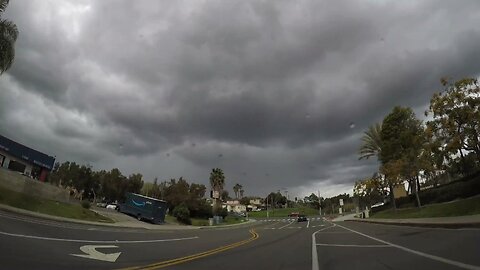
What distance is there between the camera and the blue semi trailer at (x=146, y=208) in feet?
174

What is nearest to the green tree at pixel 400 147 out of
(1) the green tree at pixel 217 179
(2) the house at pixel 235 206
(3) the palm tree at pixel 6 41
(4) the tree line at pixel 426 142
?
(4) the tree line at pixel 426 142

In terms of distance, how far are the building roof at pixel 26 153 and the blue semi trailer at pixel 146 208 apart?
23.9 meters

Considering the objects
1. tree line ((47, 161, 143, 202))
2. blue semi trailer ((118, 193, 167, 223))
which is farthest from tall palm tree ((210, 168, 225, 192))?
blue semi trailer ((118, 193, 167, 223))

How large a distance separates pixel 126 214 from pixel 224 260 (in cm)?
4677

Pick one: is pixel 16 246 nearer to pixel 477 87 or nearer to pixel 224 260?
pixel 224 260

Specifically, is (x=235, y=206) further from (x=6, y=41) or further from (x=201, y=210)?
(x=6, y=41)

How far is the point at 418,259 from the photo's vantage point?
10375 millimetres

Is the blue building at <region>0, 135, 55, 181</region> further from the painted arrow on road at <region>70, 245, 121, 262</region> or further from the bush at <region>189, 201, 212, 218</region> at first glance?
the painted arrow on road at <region>70, 245, 121, 262</region>

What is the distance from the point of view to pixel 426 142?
34.2 m

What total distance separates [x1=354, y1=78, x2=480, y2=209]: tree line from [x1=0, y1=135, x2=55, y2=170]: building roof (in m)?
53.0

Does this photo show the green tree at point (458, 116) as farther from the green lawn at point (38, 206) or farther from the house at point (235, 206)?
the house at point (235, 206)

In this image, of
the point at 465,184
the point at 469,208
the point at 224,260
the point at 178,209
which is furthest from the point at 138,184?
the point at 224,260

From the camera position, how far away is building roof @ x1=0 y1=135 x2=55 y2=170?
64.3m

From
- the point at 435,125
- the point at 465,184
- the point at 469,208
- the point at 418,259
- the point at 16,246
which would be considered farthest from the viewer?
the point at 465,184
